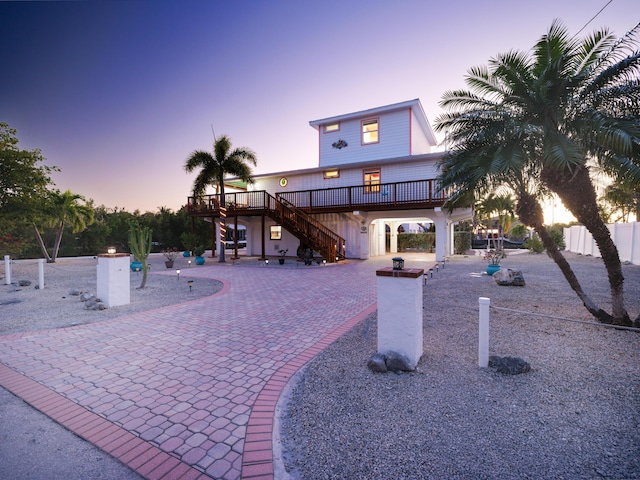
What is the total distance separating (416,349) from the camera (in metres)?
3.85

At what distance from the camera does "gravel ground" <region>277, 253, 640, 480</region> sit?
2.20m

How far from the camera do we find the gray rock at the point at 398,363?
3.73 metres

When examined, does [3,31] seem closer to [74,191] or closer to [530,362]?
[74,191]

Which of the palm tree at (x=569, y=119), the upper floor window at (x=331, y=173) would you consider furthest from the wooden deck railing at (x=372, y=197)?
the palm tree at (x=569, y=119)

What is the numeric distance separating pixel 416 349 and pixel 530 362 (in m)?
1.62

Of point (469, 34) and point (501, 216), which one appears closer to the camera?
point (469, 34)

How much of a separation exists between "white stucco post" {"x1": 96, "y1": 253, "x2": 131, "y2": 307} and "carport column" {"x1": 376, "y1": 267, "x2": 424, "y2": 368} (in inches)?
279

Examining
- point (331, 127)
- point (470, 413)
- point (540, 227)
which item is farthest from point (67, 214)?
A: point (540, 227)

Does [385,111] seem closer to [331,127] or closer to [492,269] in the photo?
[331,127]

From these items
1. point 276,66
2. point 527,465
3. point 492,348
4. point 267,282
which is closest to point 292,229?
point 267,282

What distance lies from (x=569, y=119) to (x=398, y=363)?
5429 millimetres

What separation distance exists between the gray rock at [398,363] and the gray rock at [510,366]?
3.53 feet

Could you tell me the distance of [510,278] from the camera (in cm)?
971

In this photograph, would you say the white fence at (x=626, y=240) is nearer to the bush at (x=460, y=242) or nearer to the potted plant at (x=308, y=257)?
the bush at (x=460, y=242)
